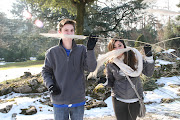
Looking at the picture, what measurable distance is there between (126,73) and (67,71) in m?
0.78

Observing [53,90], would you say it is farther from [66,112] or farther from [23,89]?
[23,89]

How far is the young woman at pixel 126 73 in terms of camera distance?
1882mm

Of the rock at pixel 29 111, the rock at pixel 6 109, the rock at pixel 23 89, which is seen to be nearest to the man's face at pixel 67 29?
the rock at pixel 29 111

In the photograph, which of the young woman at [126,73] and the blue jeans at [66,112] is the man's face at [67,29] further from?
the blue jeans at [66,112]

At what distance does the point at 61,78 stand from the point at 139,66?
104cm

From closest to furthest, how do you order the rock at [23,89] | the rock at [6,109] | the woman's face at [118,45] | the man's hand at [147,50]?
the man's hand at [147,50] → the woman's face at [118,45] → the rock at [6,109] → the rock at [23,89]

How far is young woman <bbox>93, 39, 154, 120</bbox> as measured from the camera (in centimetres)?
188

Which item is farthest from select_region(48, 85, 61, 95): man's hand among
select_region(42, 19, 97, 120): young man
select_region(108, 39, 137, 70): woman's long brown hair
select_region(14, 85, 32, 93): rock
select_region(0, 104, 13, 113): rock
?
select_region(14, 85, 32, 93): rock

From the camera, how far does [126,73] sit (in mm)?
1875

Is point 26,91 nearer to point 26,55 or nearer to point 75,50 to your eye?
point 75,50

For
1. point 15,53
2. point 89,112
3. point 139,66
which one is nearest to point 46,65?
point 139,66

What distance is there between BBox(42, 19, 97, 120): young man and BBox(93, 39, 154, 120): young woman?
325 millimetres

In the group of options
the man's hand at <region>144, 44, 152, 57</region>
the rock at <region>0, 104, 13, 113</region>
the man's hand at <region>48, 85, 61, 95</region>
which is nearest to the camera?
the man's hand at <region>48, 85, 61, 95</region>

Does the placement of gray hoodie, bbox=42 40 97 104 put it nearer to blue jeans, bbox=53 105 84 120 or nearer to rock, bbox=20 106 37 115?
blue jeans, bbox=53 105 84 120
